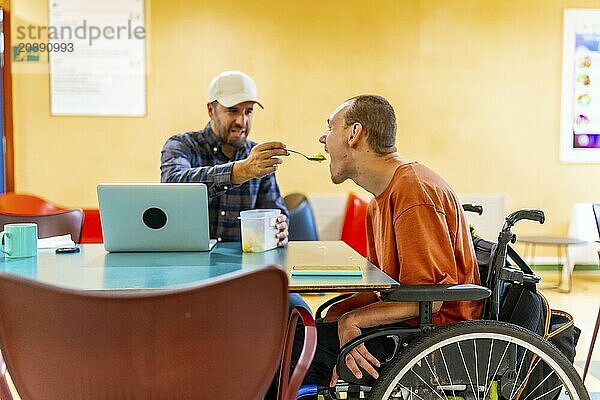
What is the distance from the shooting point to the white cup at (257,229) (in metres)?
2.31

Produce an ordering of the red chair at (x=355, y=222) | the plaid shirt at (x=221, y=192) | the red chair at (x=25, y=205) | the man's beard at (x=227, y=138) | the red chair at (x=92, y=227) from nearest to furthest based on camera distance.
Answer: the plaid shirt at (x=221, y=192)
the man's beard at (x=227, y=138)
the red chair at (x=25, y=205)
the red chair at (x=92, y=227)
the red chair at (x=355, y=222)

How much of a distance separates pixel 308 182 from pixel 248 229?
11.5 ft

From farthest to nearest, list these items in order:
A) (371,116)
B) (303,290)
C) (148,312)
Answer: (371,116)
(303,290)
(148,312)

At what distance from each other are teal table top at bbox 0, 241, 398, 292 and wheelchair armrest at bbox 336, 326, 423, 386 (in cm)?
15

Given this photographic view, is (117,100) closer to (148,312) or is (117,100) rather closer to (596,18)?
(596,18)

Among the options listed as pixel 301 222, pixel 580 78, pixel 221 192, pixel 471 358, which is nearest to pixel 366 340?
pixel 471 358

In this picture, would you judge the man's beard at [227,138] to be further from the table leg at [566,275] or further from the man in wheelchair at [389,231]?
the table leg at [566,275]

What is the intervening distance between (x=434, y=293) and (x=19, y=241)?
4.20 ft

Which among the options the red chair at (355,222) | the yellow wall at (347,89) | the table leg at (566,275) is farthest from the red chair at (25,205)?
the table leg at (566,275)

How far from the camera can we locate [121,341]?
4.09 feet

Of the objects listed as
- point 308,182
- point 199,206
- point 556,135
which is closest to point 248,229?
point 199,206

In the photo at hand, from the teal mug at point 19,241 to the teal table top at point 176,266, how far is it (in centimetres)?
3

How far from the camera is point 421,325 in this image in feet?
6.32

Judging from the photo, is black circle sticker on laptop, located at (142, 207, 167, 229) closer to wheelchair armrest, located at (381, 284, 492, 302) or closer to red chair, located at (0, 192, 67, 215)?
wheelchair armrest, located at (381, 284, 492, 302)
